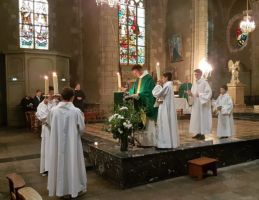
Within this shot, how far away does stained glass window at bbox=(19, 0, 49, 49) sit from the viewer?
15.0 m

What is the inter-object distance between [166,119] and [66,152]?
2163 millimetres

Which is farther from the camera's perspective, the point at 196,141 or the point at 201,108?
the point at 201,108

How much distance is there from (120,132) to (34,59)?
945 centimetres

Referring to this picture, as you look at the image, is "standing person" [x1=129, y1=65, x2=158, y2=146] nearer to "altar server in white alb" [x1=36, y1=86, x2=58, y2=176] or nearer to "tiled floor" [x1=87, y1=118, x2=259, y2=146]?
"tiled floor" [x1=87, y1=118, x2=259, y2=146]

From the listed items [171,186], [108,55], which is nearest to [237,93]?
[108,55]

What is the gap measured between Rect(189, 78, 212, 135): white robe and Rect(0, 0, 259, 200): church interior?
120mm

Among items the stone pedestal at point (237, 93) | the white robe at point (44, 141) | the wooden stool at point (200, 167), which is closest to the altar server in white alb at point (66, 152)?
the white robe at point (44, 141)

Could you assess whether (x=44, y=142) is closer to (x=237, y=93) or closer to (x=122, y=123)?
(x=122, y=123)

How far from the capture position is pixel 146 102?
660cm

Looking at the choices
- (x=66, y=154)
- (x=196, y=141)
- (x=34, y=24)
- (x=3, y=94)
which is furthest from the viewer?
(x=34, y=24)

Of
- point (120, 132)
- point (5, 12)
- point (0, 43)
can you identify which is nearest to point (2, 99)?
point (0, 43)

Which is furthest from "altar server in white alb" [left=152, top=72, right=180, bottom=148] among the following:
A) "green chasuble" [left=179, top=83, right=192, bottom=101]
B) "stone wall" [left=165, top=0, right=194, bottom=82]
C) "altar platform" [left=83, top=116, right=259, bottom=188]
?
"stone wall" [left=165, top=0, right=194, bottom=82]

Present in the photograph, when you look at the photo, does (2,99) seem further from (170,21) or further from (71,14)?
(170,21)

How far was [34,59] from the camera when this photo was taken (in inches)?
535
